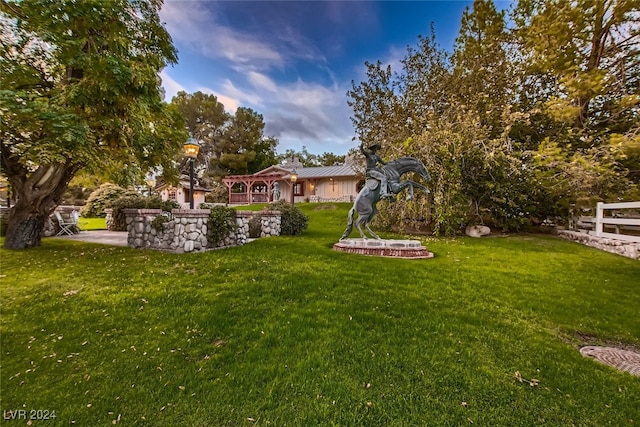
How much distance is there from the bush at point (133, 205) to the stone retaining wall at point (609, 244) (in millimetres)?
15464

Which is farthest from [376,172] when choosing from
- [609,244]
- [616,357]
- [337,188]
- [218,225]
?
[337,188]

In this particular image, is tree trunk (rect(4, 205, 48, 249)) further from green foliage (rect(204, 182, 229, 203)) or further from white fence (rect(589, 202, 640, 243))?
green foliage (rect(204, 182, 229, 203))

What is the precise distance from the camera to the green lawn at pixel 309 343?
2.18 meters

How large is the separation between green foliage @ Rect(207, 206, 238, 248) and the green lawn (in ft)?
5.50

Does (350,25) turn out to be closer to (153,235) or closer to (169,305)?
(153,235)

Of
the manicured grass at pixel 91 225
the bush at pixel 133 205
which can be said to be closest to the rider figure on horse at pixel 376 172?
the bush at pixel 133 205

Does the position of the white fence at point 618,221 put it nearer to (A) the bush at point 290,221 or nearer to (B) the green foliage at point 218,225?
(A) the bush at point 290,221

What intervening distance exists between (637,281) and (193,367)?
27.1ft

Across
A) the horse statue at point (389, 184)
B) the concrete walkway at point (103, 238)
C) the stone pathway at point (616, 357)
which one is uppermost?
the horse statue at point (389, 184)

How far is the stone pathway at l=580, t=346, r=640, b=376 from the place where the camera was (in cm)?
286

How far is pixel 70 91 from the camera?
5.41m

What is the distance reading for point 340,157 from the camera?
129 feet

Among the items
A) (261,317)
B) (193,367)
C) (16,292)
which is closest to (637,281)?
(261,317)

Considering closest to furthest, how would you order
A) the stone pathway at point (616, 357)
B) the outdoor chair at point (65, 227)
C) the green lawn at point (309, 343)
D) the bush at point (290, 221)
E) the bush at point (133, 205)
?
the green lawn at point (309, 343)
the stone pathway at point (616, 357)
the bush at point (290, 221)
the outdoor chair at point (65, 227)
the bush at point (133, 205)
